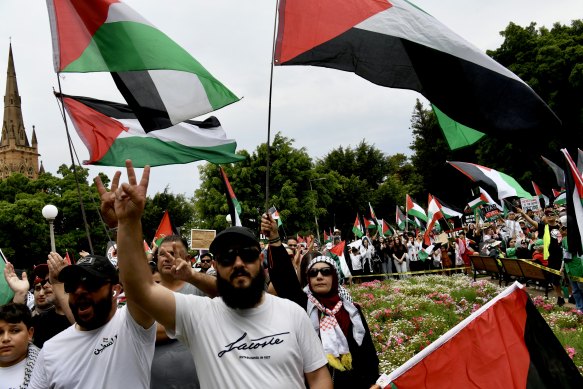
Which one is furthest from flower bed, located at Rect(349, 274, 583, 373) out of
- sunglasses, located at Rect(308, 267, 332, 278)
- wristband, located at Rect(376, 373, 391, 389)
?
wristband, located at Rect(376, 373, 391, 389)

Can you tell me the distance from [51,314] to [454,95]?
3942 millimetres

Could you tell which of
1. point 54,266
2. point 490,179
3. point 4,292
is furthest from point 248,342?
point 490,179

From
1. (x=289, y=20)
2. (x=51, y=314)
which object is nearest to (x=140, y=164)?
(x=51, y=314)

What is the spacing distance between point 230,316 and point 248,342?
18 cm

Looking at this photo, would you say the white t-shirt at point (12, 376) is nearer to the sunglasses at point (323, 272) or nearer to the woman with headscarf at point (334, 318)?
the woman with headscarf at point (334, 318)

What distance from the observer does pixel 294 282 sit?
4133mm

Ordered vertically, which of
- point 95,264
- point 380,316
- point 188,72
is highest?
point 188,72

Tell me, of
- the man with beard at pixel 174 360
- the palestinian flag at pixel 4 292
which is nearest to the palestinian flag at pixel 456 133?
the man with beard at pixel 174 360

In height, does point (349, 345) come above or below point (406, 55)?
below

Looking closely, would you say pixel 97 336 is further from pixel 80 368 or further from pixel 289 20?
pixel 289 20

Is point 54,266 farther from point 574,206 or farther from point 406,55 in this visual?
point 574,206

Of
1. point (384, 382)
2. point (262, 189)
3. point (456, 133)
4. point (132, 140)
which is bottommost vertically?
point (384, 382)

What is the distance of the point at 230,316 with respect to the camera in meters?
2.67

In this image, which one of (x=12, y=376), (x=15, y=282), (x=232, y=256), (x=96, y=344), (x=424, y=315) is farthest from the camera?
(x=424, y=315)
